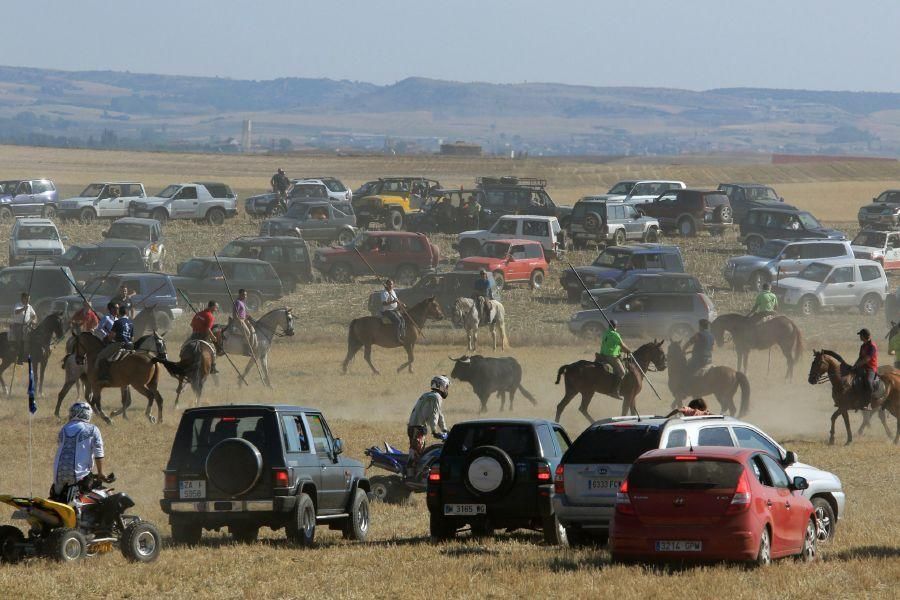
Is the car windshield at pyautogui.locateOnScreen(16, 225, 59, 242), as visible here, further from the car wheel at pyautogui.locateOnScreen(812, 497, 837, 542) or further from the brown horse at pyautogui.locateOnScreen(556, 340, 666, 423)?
the car wheel at pyautogui.locateOnScreen(812, 497, 837, 542)

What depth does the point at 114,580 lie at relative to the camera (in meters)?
12.5

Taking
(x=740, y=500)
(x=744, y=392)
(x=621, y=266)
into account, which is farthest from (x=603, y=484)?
(x=621, y=266)

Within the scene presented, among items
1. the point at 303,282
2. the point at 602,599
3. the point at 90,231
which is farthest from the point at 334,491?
the point at 90,231

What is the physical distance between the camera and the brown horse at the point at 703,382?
1080 inches

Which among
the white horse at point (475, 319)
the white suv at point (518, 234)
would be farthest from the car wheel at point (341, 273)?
the white horse at point (475, 319)

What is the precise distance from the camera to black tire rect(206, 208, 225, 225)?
2432 inches

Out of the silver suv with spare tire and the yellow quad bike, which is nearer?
the yellow quad bike

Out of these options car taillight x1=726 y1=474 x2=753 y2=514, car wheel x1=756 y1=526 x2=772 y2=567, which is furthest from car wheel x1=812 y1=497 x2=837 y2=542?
car taillight x1=726 y1=474 x2=753 y2=514

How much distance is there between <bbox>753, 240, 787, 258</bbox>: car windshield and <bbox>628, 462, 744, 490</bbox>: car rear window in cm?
3744

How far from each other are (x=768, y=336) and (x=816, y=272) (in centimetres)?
1241

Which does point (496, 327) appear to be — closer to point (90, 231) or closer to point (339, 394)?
point (339, 394)

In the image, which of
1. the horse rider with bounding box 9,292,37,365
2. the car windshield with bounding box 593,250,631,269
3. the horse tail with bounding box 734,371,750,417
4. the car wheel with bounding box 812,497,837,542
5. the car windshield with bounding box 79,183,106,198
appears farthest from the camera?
the car windshield with bounding box 79,183,106,198

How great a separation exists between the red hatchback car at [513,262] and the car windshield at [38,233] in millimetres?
13843

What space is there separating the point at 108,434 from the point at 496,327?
55.9 feet
